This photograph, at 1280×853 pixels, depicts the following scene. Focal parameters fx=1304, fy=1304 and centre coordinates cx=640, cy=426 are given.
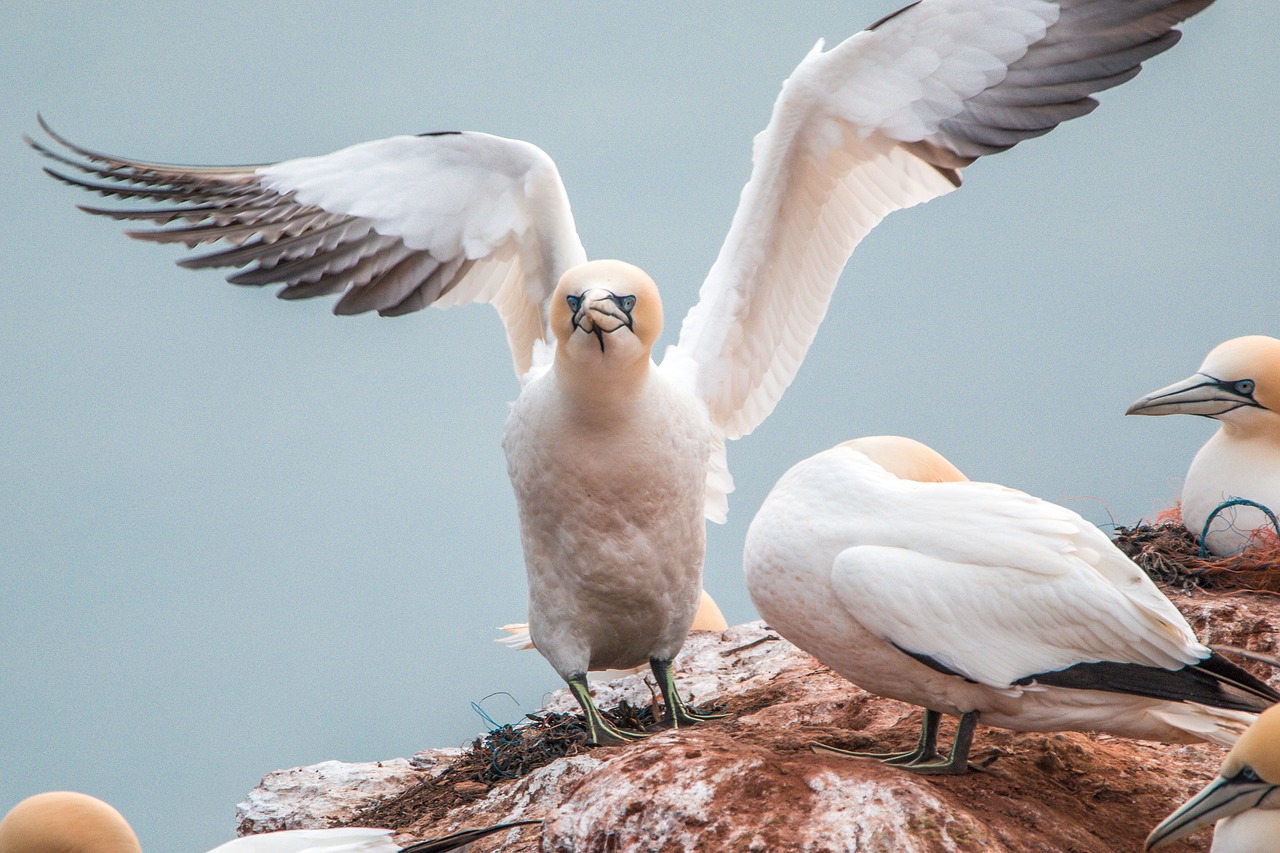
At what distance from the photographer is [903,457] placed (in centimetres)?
384

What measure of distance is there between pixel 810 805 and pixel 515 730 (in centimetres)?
185

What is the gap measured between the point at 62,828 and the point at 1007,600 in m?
2.48

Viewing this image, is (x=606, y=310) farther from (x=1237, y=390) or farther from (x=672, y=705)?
(x=1237, y=390)

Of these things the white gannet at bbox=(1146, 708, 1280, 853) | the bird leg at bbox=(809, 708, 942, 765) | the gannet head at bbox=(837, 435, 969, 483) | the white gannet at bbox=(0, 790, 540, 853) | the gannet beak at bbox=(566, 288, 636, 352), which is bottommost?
the white gannet at bbox=(1146, 708, 1280, 853)

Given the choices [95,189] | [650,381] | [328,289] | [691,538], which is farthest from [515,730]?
[95,189]

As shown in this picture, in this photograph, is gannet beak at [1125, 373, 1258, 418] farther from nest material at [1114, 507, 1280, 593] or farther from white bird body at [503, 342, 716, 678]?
white bird body at [503, 342, 716, 678]

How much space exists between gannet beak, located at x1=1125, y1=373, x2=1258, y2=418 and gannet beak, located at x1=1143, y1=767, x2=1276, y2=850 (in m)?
2.72

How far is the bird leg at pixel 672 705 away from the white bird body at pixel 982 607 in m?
1.05

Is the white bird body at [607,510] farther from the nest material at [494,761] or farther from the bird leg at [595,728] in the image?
the nest material at [494,761]

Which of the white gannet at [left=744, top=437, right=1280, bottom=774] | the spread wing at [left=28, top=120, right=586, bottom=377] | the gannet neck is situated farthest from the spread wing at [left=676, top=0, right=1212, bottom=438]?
the gannet neck

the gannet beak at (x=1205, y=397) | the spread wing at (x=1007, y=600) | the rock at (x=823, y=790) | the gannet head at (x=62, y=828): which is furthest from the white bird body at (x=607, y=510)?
the gannet beak at (x=1205, y=397)

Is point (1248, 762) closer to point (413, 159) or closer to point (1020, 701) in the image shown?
point (1020, 701)

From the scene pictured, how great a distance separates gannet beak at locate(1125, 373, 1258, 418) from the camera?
212 inches

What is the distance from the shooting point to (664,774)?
313cm
